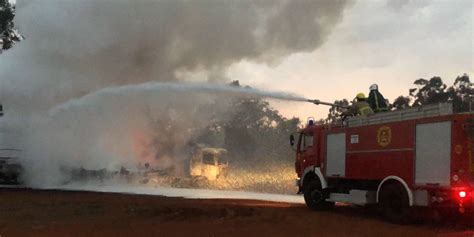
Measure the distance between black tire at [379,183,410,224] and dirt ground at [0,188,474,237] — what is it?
262 mm

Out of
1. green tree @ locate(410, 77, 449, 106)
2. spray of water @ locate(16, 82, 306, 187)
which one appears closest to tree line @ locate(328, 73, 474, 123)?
green tree @ locate(410, 77, 449, 106)

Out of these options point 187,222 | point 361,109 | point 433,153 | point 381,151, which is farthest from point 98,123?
point 433,153

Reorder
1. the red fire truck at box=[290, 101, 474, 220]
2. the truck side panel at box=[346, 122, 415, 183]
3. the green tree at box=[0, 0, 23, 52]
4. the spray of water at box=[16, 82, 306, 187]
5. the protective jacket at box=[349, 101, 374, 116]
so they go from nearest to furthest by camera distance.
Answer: the red fire truck at box=[290, 101, 474, 220] → the truck side panel at box=[346, 122, 415, 183] → the protective jacket at box=[349, 101, 374, 116] → the spray of water at box=[16, 82, 306, 187] → the green tree at box=[0, 0, 23, 52]

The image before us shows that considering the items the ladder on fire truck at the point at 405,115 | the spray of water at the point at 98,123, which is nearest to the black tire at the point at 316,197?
the ladder on fire truck at the point at 405,115

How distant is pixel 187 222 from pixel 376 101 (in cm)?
651

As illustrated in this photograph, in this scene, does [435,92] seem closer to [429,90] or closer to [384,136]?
[429,90]

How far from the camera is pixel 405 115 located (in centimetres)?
1172

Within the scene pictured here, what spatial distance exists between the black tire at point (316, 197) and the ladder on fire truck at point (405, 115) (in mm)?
2269

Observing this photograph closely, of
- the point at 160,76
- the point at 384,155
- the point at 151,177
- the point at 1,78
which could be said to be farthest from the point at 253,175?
the point at 384,155

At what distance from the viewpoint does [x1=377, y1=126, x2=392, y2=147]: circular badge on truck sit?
11945mm

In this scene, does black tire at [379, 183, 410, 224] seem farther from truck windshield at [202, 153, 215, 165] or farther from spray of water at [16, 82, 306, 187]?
truck windshield at [202, 153, 215, 165]

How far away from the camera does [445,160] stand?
10.5 metres

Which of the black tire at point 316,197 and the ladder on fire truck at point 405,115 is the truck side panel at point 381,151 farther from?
the black tire at point 316,197

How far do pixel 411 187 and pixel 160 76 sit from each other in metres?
12.4
